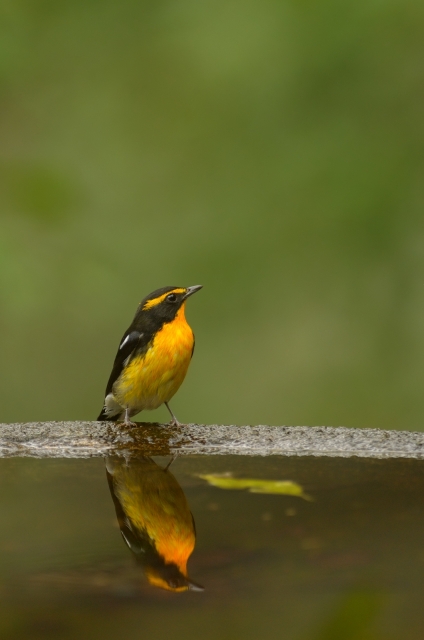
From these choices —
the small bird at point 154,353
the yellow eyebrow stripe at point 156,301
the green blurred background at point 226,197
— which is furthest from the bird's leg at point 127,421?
the green blurred background at point 226,197

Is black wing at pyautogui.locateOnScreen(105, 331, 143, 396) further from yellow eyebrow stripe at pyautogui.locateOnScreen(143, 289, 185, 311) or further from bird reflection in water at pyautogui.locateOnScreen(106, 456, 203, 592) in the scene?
bird reflection in water at pyautogui.locateOnScreen(106, 456, 203, 592)

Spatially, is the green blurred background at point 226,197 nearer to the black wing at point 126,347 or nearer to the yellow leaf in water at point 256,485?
the black wing at point 126,347

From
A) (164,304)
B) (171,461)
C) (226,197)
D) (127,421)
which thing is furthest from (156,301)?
(226,197)

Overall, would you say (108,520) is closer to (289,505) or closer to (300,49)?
(289,505)

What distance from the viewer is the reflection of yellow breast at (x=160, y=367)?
3.95 metres

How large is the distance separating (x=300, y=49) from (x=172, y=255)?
249 cm

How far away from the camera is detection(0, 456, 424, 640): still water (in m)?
1.62

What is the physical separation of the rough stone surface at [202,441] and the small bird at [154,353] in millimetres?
638

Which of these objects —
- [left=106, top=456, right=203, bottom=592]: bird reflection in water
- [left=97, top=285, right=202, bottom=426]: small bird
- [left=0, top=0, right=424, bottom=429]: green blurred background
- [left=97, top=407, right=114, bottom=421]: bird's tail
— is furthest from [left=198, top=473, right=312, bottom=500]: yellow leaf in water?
[left=97, top=407, right=114, bottom=421]: bird's tail

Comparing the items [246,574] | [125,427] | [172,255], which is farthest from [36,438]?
[172,255]

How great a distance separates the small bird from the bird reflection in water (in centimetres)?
98

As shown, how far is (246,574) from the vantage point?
6.19ft

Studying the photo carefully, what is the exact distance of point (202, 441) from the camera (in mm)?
3238

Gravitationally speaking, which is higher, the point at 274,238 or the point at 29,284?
the point at 29,284
